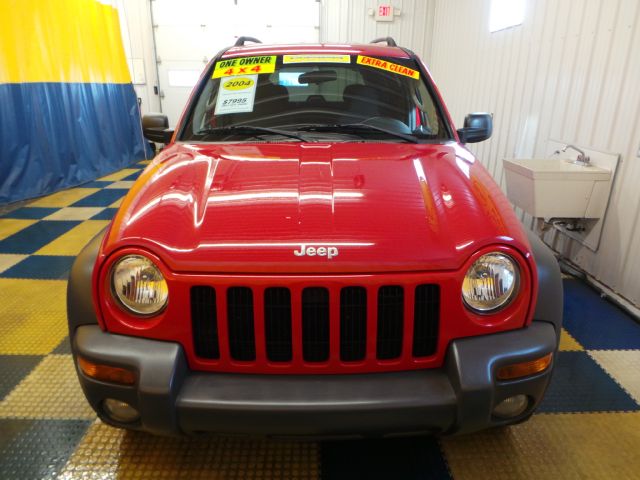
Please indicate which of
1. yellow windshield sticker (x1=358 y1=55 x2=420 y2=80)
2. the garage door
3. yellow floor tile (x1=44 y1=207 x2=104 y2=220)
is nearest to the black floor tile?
yellow windshield sticker (x1=358 y1=55 x2=420 y2=80)

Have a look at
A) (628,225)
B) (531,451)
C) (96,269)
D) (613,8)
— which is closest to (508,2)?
(613,8)

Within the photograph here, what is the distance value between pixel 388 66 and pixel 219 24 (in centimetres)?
634

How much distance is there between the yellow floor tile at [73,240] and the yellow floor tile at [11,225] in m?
0.54

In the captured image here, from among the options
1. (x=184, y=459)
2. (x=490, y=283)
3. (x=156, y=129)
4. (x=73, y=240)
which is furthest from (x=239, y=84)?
(x=73, y=240)

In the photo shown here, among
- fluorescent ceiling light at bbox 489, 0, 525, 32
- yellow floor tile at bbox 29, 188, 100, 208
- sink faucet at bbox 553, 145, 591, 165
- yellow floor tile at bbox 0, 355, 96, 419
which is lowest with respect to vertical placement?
yellow floor tile at bbox 29, 188, 100, 208

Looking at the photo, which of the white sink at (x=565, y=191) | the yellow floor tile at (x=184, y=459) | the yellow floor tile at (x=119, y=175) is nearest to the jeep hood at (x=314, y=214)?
the yellow floor tile at (x=184, y=459)

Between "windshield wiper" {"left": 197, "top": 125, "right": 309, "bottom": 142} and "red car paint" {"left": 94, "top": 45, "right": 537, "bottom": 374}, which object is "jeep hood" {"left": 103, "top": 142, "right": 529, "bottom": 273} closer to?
"red car paint" {"left": 94, "top": 45, "right": 537, "bottom": 374}

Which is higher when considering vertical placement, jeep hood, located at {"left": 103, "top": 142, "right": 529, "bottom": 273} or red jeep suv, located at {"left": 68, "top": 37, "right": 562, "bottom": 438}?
jeep hood, located at {"left": 103, "top": 142, "right": 529, "bottom": 273}

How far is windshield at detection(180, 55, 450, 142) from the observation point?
2100 millimetres

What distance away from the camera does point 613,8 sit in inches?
115

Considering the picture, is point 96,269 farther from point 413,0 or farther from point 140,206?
point 413,0

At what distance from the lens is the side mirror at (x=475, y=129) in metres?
2.39

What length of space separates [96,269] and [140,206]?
27 cm

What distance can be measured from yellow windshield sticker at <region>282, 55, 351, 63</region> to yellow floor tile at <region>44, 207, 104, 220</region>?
10.7ft
